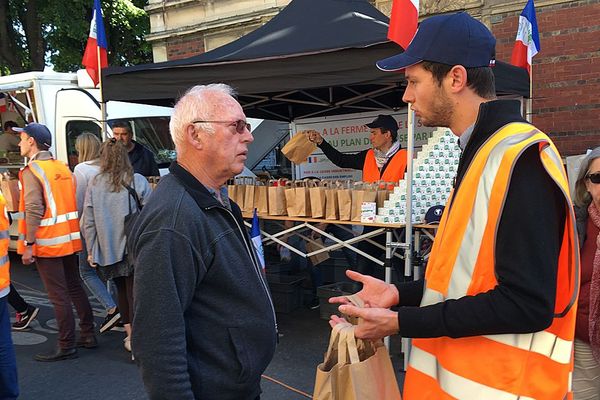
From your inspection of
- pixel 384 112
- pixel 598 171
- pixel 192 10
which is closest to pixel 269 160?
pixel 384 112

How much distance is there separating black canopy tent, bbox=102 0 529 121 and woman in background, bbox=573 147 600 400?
1843 millimetres

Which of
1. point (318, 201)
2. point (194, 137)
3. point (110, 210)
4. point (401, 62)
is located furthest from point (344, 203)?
point (401, 62)

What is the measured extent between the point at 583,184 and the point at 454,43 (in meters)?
1.44

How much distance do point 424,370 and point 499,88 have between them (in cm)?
361

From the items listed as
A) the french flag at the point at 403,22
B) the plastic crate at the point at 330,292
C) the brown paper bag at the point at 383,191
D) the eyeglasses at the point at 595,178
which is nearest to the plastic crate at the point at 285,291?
the plastic crate at the point at 330,292

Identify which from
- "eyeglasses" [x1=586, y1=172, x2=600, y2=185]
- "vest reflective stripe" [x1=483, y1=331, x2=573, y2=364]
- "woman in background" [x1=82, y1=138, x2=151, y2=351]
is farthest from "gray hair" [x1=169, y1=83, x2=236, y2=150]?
"woman in background" [x1=82, y1=138, x2=151, y2=351]

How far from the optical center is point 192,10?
39.9 feet

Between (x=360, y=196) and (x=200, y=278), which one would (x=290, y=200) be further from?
(x=200, y=278)

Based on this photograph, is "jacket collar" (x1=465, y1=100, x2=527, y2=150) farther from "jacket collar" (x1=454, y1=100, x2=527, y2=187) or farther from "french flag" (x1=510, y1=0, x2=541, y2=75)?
"french flag" (x1=510, y1=0, x2=541, y2=75)

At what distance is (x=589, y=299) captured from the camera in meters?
2.21

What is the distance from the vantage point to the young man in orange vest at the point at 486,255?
1.20 meters

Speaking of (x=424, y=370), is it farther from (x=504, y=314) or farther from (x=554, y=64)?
(x=554, y=64)

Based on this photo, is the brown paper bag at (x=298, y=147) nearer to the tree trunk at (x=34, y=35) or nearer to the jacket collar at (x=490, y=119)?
the jacket collar at (x=490, y=119)

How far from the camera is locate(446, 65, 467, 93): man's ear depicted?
4.60 ft
